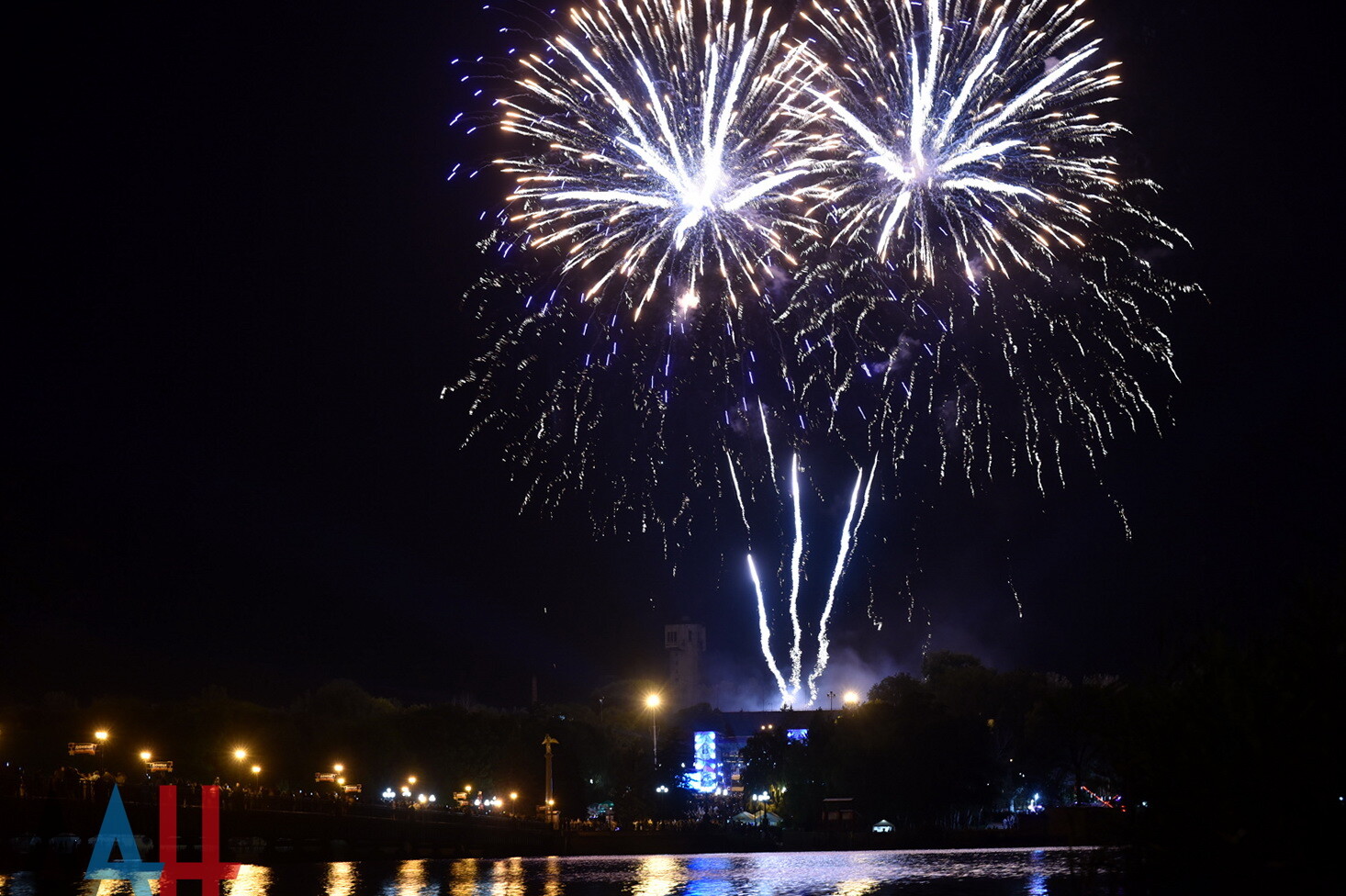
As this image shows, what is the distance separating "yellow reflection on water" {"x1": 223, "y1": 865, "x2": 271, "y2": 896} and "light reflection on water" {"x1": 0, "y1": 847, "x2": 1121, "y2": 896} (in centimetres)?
4

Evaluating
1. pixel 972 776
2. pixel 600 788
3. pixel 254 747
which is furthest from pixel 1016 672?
pixel 254 747

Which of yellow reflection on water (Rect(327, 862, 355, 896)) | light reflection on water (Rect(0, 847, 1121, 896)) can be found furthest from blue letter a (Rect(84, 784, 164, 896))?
yellow reflection on water (Rect(327, 862, 355, 896))

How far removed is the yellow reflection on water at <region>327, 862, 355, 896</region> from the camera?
42156 mm

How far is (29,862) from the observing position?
55.1 meters

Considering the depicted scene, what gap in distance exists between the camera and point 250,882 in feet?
155

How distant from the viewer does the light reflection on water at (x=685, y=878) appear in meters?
38.4

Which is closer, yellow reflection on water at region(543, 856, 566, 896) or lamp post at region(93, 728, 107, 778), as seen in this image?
yellow reflection on water at region(543, 856, 566, 896)

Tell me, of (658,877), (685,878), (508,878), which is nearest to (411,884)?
(508,878)

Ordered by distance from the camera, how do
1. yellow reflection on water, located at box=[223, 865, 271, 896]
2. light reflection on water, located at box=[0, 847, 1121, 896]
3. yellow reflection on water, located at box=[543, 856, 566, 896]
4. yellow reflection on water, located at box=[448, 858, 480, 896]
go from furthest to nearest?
yellow reflection on water, located at box=[448, 858, 480, 896] → yellow reflection on water, located at box=[223, 865, 271, 896] → yellow reflection on water, located at box=[543, 856, 566, 896] → light reflection on water, located at box=[0, 847, 1121, 896]

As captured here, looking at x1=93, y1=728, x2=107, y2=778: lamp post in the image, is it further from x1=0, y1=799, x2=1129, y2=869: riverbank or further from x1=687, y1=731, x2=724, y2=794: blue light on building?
x1=687, y1=731, x2=724, y2=794: blue light on building

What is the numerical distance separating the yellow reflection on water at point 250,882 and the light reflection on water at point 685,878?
4 cm

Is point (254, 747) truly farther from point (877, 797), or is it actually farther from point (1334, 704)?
point (1334, 704)

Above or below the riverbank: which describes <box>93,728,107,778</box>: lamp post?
above

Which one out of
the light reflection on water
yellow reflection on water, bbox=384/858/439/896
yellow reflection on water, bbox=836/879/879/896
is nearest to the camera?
yellow reflection on water, bbox=836/879/879/896
